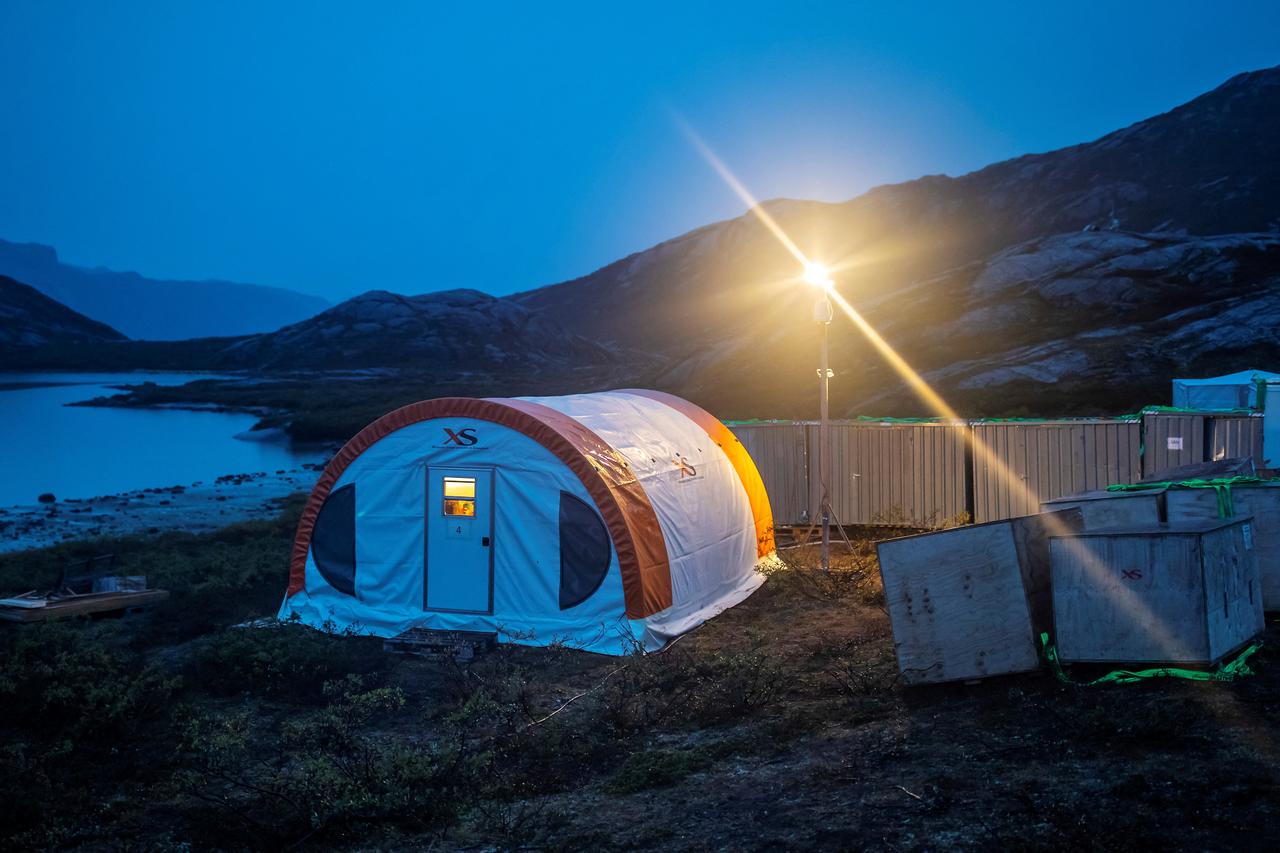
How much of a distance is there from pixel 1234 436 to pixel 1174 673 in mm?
9789

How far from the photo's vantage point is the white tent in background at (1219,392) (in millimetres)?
22877

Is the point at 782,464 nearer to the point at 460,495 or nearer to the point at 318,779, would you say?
the point at 460,495

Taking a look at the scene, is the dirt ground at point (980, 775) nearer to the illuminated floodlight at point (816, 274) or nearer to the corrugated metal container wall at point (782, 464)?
the illuminated floodlight at point (816, 274)

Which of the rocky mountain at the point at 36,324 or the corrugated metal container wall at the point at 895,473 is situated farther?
the rocky mountain at the point at 36,324

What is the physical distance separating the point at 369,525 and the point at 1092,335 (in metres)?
37.5

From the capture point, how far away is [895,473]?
1794cm

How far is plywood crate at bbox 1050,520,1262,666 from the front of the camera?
700 centimetres

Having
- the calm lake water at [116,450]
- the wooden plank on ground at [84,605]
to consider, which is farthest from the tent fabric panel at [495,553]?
the calm lake water at [116,450]

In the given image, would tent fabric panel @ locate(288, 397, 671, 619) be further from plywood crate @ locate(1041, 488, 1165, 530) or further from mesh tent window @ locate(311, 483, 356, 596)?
plywood crate @ locate(1041, 488, 1165, 530)

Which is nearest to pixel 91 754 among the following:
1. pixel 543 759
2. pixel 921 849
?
pixel 543 759

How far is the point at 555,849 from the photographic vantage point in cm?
583

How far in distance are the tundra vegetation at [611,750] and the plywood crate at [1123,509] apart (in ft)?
5.14

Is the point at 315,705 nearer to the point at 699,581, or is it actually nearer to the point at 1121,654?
the point at 699,581

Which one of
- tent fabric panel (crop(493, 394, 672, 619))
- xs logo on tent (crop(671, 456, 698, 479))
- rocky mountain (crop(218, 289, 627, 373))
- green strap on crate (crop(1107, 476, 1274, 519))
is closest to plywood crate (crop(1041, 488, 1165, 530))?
green strap on crate (crop(1107, 476, 1274, 519))
